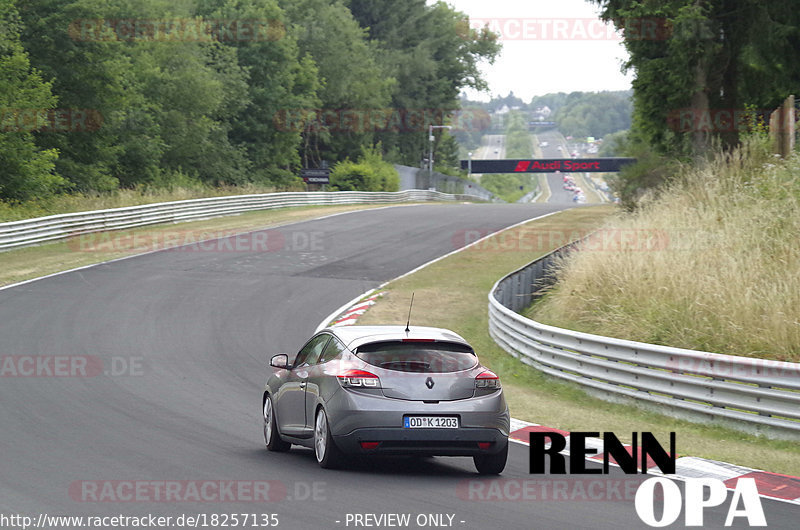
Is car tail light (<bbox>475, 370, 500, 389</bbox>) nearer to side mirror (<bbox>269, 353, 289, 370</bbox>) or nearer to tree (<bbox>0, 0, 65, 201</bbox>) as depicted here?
side mirror (<bbox>269, 353, 289, 370</bbox>)

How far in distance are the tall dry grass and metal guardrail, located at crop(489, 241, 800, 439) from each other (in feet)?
3.46

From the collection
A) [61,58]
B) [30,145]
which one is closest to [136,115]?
[61,58]

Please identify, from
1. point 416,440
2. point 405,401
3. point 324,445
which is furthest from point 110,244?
point 416,440

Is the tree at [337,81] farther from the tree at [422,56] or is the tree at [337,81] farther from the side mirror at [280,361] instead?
the side mirror at [280,361]

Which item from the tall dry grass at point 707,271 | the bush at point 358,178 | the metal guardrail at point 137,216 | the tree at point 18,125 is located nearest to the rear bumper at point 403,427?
the tall dry grass at point 707,271

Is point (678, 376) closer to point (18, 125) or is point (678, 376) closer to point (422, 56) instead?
point (18, 125)

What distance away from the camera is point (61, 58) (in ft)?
143

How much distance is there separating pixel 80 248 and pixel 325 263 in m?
7.74

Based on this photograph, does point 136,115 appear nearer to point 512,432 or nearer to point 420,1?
point 512,432

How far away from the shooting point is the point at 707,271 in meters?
16.3

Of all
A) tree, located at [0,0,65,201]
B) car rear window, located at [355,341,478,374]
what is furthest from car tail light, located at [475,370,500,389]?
tree, located at [0,0,65,201]

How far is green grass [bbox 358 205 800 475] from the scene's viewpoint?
1039cm

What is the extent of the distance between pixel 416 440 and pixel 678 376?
17.1ft

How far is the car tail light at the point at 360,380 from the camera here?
8.30 metres
